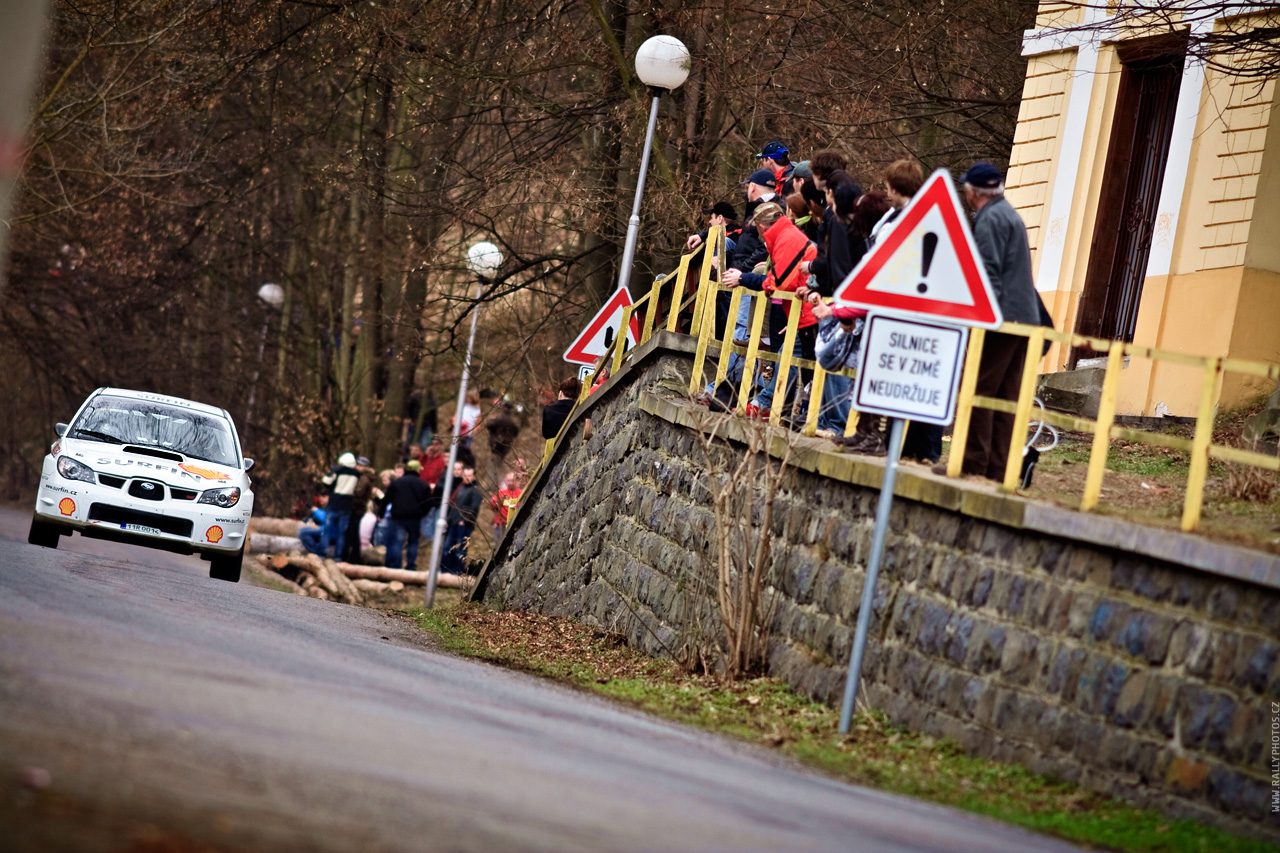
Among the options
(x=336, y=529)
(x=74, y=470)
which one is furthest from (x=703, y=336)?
(x=336, y=529)

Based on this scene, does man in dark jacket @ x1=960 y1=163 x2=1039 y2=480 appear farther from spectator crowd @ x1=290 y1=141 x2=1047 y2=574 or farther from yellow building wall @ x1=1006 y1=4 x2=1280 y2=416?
yellow building wall @ x1=1006 y1=4 x2=1280 y2=416

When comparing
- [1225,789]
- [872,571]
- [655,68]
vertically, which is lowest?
[1225,789]

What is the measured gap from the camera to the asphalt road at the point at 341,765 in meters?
4.55

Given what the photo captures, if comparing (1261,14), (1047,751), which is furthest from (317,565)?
(1047,751)

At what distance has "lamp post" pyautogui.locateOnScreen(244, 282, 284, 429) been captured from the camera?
35416 millimetres

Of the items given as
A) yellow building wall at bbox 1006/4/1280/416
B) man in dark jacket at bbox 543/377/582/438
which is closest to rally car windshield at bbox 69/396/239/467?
man in dark jacket at bbox 543/377/582/438

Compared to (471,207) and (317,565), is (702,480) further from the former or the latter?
(317,565)

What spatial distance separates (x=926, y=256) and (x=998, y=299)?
1.60 m

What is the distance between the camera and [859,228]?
35.0 feet

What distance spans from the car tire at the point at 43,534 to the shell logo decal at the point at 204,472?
4.65ft

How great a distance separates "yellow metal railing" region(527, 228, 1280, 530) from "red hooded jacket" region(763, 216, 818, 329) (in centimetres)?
27

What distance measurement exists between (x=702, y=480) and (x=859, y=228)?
8.23 feet

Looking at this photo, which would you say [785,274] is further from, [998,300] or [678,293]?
[998,300]

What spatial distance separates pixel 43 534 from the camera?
52.0ft
